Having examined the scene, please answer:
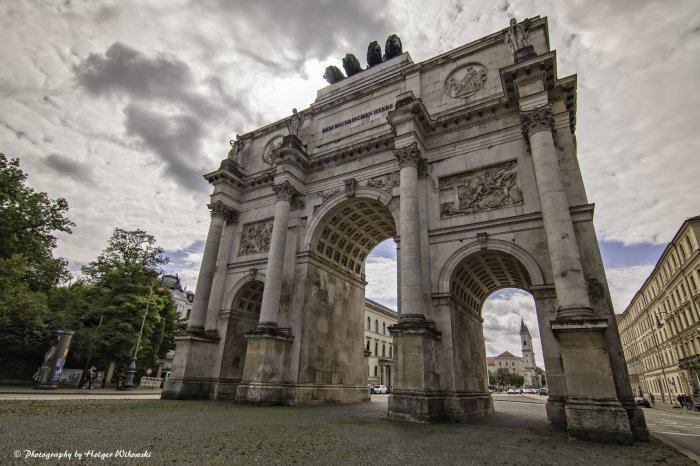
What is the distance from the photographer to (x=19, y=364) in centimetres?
2600

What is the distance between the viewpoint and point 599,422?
905 cm

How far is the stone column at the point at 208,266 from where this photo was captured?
1936cm

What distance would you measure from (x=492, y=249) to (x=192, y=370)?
613 inches

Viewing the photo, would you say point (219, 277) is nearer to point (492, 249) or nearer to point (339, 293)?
point (339, 293)

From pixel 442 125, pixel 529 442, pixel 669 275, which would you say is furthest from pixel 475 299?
pixel 669 275

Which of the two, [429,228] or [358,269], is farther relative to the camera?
[358,269]

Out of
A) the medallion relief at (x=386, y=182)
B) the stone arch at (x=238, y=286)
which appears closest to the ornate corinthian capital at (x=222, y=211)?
the stone arch at (x=238, y=286)

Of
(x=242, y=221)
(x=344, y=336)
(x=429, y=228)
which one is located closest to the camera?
(x=429, y=228)

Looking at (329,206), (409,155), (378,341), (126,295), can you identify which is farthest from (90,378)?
(378,341)

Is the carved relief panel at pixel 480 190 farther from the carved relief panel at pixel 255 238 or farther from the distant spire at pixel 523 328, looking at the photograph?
the distant spire at pixel 523 328

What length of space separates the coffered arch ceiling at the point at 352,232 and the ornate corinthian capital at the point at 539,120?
7.42 m

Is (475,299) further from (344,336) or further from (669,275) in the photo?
(669,275)

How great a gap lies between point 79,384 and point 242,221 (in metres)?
17.4

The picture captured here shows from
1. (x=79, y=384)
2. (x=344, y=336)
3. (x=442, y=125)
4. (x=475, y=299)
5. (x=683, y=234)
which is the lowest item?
(x=79, y=384)
